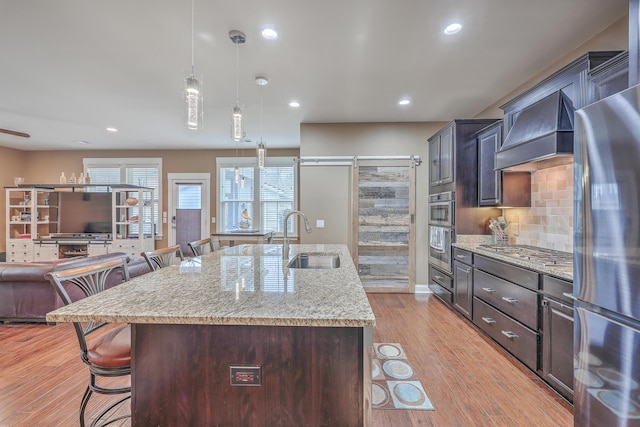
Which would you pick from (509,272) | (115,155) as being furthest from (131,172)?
(509,272)

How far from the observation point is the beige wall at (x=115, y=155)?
6.85 metres

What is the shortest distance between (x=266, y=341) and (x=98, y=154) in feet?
26.4

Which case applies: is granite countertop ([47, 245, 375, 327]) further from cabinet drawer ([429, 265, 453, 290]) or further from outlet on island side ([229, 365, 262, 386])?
cabinet drawer ([429, 265, 453, 290])

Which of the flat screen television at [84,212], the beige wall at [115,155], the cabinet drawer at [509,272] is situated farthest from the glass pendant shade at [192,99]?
the flat screen television at [84,212]

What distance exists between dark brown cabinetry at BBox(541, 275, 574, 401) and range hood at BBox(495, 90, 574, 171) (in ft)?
3.17

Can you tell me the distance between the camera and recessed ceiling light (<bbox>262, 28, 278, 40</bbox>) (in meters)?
2.32

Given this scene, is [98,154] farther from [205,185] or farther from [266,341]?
[266,341]

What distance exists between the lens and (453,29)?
2.30 m

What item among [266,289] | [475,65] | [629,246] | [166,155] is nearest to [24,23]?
[266,289]

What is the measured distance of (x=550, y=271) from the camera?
6.63ft

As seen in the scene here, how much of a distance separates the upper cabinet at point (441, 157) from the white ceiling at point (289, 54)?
0.41m

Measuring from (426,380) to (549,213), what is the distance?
6.85ft

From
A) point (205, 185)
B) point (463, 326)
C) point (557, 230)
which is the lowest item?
point (463, 326)

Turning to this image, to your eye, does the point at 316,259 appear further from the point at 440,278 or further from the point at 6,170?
the point at 6,170
